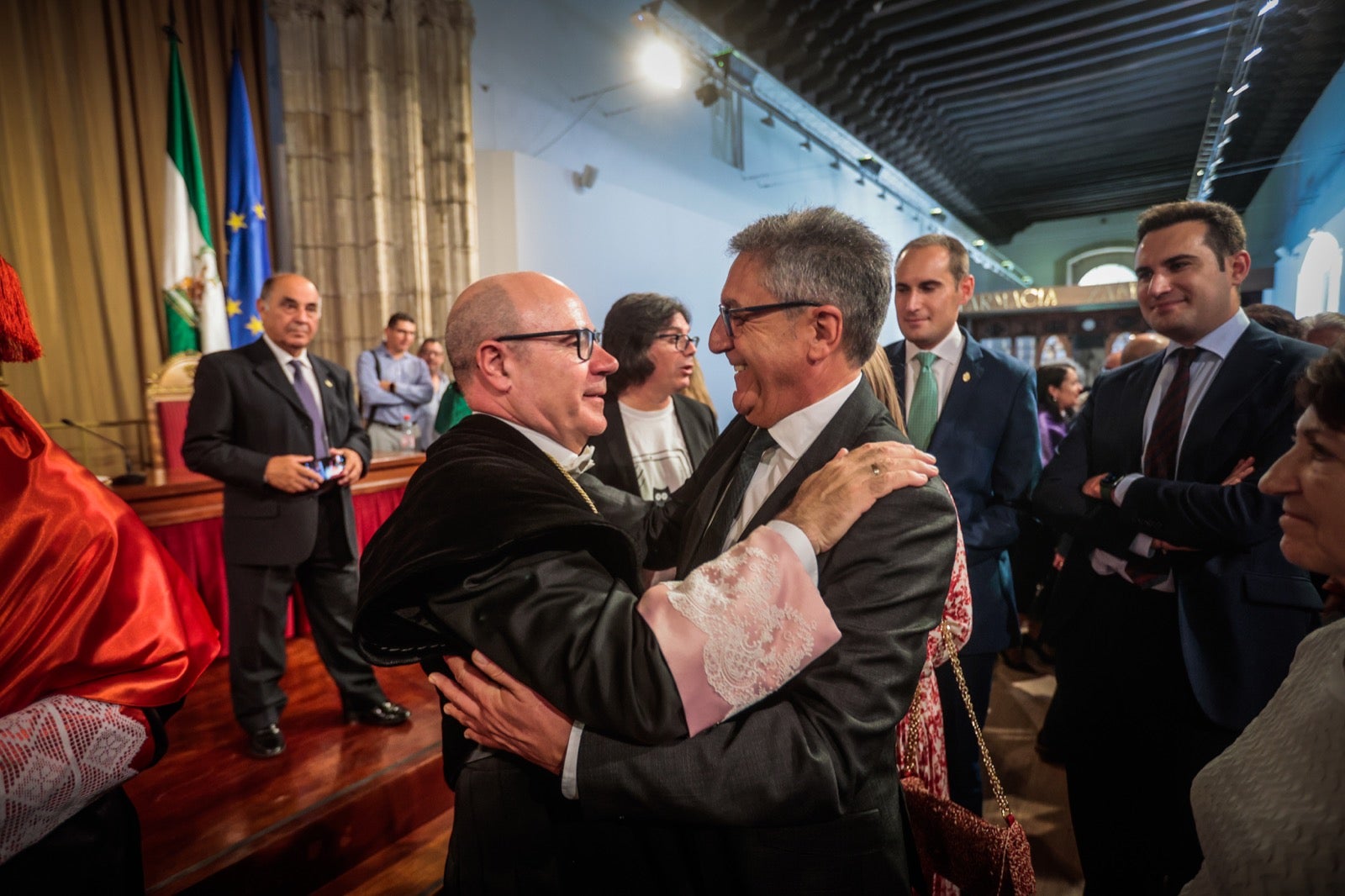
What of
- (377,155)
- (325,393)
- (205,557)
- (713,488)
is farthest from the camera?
(377,155)

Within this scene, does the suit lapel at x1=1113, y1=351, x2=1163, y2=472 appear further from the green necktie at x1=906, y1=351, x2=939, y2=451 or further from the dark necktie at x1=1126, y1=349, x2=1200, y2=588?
the green necktie at x1=906, y1=351, x2=939, y2=451

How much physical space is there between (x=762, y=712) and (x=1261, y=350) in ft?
5.31

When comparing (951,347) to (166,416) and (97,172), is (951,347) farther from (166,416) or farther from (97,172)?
(97,172)

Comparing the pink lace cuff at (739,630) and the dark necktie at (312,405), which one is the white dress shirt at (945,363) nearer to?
the pink lace cuff at (739,630)

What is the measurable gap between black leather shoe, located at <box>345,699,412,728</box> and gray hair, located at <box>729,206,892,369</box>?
2.56 m

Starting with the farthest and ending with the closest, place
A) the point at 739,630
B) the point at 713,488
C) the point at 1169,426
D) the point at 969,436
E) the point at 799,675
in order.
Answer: the point at 969,436 < the point at 1169,426 < the point at 713,488 < the point at 799,675 < the point at 739,630

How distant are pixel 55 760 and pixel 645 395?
6.25 ft

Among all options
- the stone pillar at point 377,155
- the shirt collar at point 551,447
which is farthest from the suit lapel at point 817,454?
the stone pillar at point 377,155

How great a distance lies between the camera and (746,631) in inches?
32.8

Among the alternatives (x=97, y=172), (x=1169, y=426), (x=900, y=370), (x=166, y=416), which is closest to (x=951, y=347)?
(x=900, y=370)

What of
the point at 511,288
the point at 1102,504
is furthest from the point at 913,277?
the point at 511,288

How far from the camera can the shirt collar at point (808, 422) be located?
3.78ft

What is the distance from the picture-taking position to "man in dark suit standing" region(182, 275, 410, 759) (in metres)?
2.56

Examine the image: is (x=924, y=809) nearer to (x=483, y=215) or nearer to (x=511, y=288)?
(x=511, y=288)
